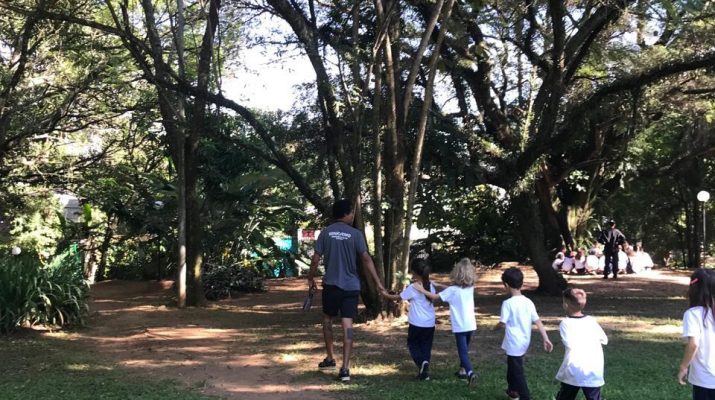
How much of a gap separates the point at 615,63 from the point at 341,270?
965 cm

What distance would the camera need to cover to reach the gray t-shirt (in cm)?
663

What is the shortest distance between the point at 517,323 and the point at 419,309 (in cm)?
121

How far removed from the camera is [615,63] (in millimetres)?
13430

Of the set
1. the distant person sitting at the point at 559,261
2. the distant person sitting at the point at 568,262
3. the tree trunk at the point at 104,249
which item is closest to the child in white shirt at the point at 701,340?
the distant person sitting at the point at 559,261

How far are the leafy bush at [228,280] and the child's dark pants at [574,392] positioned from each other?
11.3 meters

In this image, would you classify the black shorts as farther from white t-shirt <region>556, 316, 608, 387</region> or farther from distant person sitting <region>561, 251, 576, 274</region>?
distant person sitting <region>561, 251, 576, 274</region>

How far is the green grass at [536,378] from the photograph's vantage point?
5973 mm

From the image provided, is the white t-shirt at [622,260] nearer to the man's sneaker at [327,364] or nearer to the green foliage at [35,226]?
the man's sneaker at [327,364]

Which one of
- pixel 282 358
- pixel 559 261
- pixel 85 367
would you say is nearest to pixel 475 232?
pixel 559 261

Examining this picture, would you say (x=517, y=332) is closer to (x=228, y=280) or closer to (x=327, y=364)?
(x=327, y=364)

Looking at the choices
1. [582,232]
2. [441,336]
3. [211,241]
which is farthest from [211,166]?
[582,232]

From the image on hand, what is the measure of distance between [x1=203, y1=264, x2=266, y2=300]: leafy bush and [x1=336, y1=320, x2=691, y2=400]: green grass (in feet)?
27.8

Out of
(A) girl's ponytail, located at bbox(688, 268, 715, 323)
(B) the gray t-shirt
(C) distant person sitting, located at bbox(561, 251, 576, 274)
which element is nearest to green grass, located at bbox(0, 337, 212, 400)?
(B) the gray t-shirt

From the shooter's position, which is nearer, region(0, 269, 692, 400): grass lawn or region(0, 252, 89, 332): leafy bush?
region(0, 269, 692, 400): grass lawn
